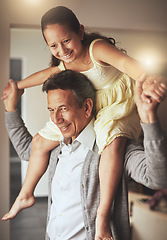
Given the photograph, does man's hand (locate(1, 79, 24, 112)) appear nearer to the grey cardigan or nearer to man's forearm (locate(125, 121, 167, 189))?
the grey cardigan

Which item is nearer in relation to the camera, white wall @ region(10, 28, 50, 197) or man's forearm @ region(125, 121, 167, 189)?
man's forearm @ region(125, 121, 167, 189)

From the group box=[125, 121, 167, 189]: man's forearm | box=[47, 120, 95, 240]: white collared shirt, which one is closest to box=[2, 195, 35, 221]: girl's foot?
box=[47, 120, 95, 240]: white collared shirt

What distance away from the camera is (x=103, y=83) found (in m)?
0.76

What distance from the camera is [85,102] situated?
76 cm

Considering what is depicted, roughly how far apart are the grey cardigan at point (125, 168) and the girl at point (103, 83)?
31mm

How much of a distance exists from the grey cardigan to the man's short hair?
139 mm

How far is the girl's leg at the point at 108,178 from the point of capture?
0.72 meters

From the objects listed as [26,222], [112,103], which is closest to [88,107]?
[112,103]

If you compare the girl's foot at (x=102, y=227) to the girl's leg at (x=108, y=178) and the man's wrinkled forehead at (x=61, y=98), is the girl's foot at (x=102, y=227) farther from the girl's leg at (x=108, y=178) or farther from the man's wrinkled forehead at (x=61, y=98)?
the man's wrinkled forehead at (x=61, y=98)

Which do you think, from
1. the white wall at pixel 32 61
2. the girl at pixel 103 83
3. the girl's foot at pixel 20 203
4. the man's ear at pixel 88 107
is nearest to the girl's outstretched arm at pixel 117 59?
the girl at pixel 103 83

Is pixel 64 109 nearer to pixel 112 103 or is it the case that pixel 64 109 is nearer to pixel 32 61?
pixel 112 103

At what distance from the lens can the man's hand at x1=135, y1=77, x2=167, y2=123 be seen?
566 millimetres

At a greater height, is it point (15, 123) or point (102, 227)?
point (15, 123)

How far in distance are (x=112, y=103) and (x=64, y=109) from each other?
0.40ft
